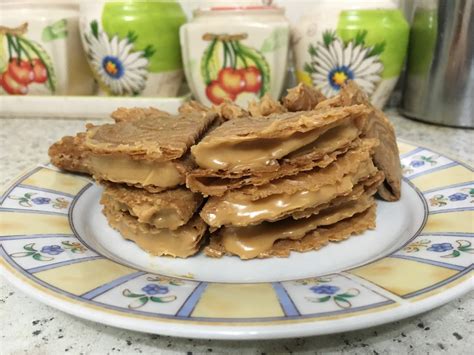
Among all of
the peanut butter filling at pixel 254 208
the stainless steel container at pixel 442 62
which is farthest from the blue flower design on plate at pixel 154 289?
the stainless steel container at pixel 442 62

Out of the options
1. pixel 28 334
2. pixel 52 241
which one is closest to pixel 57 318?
pixel 28 334

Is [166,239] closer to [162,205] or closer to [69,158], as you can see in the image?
[162,205]

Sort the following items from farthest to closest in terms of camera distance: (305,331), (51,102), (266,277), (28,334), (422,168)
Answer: (51,102)
(422,168)
(266,277)
(28,334)
(305,331)

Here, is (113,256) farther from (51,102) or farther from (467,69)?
(467,69)

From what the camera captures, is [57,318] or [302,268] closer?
[57,318]

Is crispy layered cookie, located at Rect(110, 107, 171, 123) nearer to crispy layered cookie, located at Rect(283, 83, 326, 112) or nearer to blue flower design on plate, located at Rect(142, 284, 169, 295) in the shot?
crispy layered cookie, located at Rect(283, 83, 326, 112)

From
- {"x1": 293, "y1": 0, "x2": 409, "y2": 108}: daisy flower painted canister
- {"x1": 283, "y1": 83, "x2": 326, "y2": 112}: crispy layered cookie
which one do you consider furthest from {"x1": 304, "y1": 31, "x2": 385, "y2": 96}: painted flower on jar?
{"x1": 283, "y1": 83, "x2": 326, "y2": 112}: crispy layered cookie

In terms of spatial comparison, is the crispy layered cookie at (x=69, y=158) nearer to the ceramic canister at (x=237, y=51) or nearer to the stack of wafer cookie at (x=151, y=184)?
the stack of wafer cookie at (x=151, y=184)
